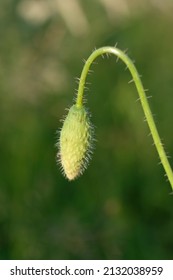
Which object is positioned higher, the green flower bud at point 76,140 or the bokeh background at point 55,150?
the bokeh background at point 55,150

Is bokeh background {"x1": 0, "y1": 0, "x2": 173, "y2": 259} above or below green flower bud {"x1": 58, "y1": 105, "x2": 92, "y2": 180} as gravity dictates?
above

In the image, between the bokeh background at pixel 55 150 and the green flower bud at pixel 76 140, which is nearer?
the green flower bud at pixel 76 140

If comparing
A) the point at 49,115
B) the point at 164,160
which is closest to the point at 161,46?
the point at 49,115

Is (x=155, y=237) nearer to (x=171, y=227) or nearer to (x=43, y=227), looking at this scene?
(x=171, y=227)

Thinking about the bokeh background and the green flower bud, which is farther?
the bokeh background
